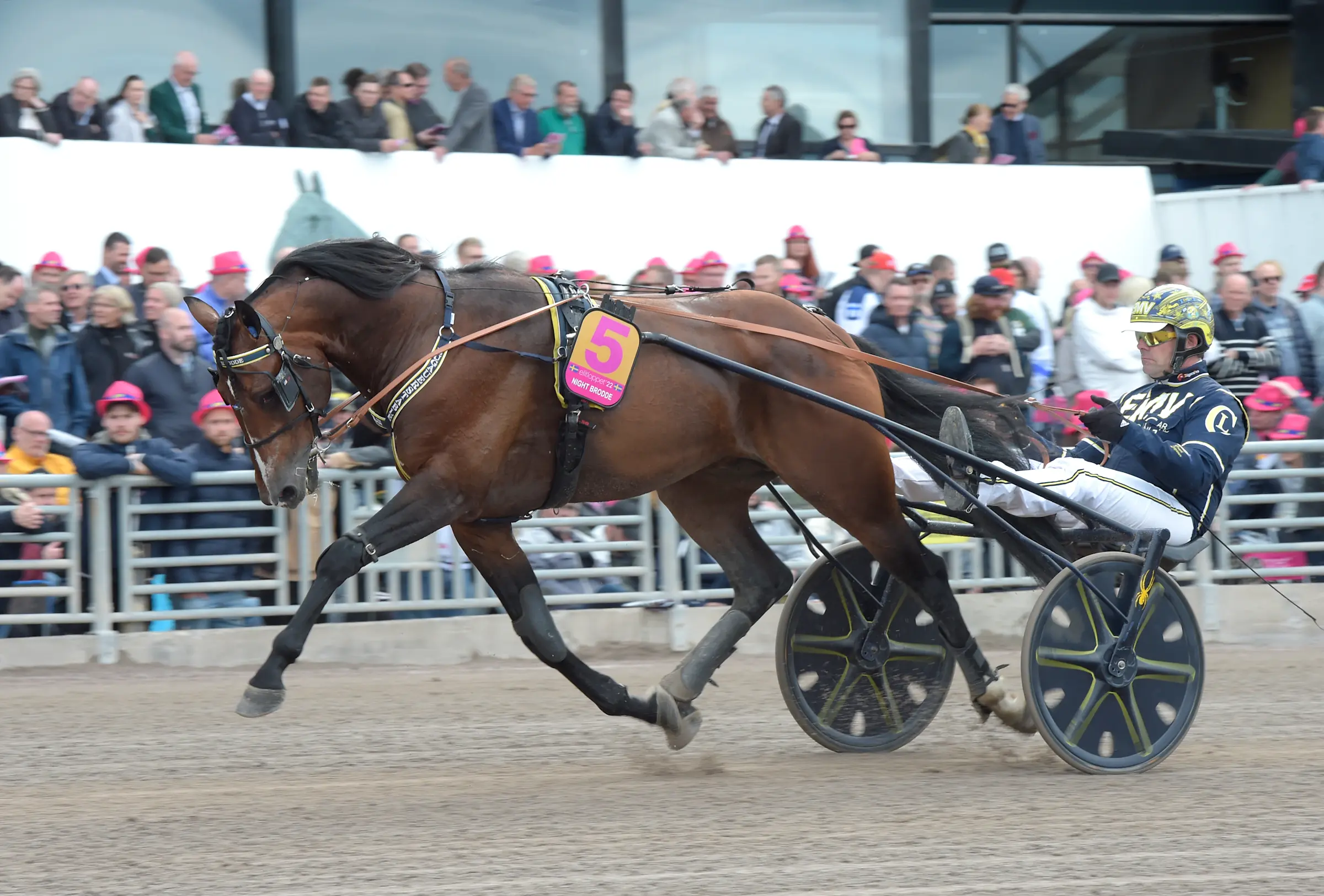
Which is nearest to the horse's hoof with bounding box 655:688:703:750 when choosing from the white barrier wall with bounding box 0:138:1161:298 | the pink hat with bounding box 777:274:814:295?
the pink hat with bounding box 777:274:814:295

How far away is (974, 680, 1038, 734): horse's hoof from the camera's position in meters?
5.37

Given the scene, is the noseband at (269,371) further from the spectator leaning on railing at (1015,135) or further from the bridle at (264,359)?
the spectator leaning on railing at (1015,135)

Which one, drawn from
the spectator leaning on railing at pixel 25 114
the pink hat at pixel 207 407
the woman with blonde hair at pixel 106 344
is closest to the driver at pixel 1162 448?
the pink hat at pixel 207 407

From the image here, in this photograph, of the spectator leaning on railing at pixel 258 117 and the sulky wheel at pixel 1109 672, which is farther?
the spectator leaning on railing at pixel 258 117

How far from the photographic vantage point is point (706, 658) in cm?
543

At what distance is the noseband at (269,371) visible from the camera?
187 inches

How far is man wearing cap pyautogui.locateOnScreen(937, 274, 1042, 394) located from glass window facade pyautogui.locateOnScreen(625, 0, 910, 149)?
3868 mm

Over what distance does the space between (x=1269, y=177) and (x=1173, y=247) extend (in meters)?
3.49

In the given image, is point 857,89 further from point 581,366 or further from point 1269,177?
point 581,366

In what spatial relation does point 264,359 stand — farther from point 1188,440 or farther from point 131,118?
point 131,118

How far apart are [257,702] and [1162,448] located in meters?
2.79

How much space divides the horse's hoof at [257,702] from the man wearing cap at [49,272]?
4.19m

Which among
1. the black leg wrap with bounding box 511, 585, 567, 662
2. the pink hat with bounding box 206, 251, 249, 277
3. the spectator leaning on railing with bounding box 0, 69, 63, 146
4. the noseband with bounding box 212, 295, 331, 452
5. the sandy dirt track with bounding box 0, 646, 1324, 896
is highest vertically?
the spectator leaning on railing with bounding box 0, 69, 63, 146

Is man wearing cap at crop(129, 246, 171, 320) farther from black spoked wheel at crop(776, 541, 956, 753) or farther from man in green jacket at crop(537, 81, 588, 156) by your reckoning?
black spoked wheel at crop(776, 541, 956, 753)
